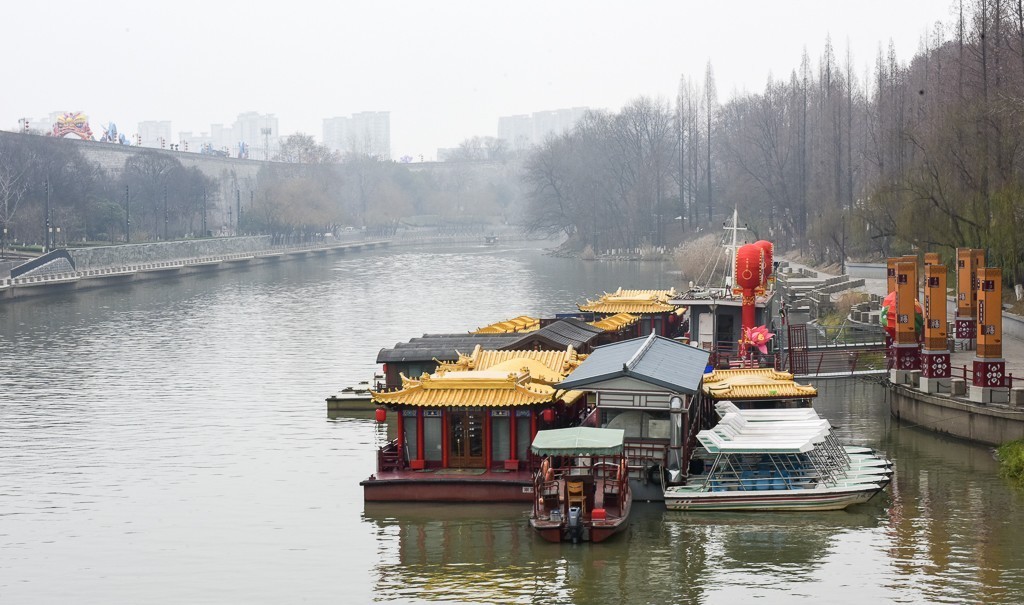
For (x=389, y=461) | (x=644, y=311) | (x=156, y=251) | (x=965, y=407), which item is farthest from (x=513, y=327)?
(x=156, y=251)

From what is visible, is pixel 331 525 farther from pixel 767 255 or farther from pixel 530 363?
pixel 767 255

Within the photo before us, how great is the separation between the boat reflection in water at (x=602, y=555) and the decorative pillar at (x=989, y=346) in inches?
240

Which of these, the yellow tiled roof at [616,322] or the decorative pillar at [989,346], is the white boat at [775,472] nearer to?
the decorative pillar at [989,346]

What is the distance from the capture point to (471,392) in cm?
A: 2844

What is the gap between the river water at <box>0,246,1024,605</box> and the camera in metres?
23.4

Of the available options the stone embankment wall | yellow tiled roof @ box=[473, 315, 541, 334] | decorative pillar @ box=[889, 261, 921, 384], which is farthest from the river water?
the stone embankment wall

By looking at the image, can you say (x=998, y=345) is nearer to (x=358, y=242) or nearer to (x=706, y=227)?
(x=706, y=227)

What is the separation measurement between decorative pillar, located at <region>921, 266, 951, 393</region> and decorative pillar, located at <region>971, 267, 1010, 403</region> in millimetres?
2303

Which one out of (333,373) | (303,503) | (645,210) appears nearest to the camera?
(303,503)

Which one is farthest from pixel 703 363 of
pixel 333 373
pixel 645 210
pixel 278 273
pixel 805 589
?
pixel 645 210

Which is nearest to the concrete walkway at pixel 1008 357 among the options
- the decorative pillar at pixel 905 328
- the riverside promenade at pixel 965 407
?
the riverside promenade at pixel 965 407

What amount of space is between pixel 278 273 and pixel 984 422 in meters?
96.0

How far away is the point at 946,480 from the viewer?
30359 mm

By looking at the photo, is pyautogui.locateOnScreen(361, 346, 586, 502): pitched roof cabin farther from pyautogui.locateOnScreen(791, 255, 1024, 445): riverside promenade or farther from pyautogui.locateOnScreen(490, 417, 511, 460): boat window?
pyautogui.locateOnScreen(791, 255, 1024, 445): riverside promenade
